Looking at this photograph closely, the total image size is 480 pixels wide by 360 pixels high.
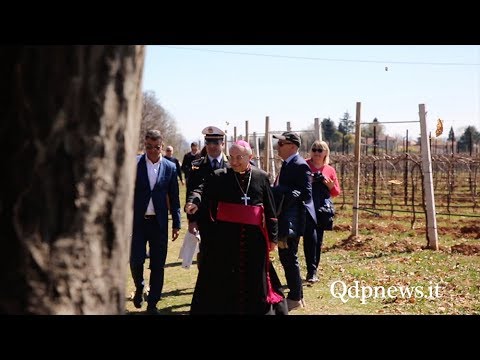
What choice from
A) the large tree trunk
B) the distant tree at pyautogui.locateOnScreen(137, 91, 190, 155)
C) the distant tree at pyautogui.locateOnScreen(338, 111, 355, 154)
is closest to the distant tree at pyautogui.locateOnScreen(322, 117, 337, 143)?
the distant tree at pyautogui.locateOnScreen(338, 111, 355, 154)

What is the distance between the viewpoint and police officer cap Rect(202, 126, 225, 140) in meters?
6.80

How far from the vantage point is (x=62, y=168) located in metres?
1.33

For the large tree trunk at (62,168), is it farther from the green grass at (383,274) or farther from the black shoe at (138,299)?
the black shoe at (138,299)

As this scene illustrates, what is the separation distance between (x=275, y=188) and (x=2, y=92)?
565 cm

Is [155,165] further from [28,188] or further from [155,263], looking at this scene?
[28,188]

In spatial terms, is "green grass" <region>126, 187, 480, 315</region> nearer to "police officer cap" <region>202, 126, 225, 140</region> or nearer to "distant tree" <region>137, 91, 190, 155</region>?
"police officer cap" <region>202, 126, 225, 140</region>

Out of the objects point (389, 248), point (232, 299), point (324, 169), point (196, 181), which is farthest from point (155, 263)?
point (389, 248)

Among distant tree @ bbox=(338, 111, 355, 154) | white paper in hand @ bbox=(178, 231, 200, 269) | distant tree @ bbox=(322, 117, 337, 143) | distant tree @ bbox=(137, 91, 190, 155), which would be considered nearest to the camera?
white paper in hand @ bbox=(178, 231, 200, 269)

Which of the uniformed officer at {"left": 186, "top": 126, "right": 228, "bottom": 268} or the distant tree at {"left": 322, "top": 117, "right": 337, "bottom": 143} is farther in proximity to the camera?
the distant tree at {"left": 322, "top": 117, "right": 337, "bottom": 143}

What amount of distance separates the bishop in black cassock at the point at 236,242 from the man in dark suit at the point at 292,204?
1443mm

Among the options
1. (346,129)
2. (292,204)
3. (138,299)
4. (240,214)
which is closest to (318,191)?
(292,204)

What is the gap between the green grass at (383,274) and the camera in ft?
23.2

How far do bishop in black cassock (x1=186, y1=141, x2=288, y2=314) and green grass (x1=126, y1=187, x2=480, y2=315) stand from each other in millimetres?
1571

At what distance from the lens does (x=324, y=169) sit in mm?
8461
